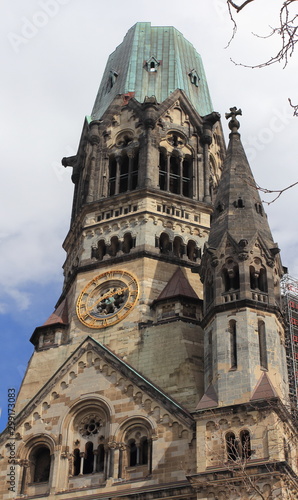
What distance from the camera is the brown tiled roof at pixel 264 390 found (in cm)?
2683

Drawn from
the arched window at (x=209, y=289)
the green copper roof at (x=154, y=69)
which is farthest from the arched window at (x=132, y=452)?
the green copper roof at (x=154, y=69)

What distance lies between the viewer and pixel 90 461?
29922 mm

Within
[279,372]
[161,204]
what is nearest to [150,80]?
[161,204]

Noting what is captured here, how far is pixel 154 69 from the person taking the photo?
45875mm

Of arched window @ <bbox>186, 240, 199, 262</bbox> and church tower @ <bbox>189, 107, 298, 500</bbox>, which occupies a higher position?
arched window @ <bbox>186, 240, 199, 262</bbox>

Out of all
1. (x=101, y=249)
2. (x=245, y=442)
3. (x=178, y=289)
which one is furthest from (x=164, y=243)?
(x=245, y=442)

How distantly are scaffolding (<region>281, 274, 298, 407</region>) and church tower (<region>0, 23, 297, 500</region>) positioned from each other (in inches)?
296

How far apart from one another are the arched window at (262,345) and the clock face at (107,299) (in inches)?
281

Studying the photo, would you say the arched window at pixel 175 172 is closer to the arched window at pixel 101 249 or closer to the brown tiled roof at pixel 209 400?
the arched window at pixel 101 249

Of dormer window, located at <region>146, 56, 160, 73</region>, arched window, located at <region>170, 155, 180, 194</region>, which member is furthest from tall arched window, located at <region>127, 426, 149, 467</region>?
dormer window, located at <region>146, 56, 160, 73</region>

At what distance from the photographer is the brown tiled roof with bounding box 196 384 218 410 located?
89.8 ft

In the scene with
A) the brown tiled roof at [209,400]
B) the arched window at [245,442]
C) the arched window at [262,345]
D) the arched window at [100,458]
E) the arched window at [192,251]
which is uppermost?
the arched window at [192,251]

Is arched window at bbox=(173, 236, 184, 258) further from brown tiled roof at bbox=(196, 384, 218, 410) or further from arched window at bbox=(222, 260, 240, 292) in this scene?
brown tiled roof at bbox=(196, 384, 218, 410)

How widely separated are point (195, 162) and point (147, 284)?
28.9 ft
